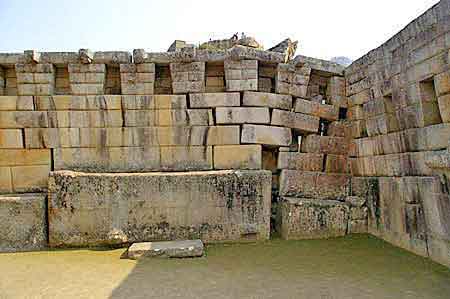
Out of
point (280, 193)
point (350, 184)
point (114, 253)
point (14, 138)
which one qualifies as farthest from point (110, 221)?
point (350, 184)

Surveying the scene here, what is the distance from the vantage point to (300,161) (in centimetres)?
754

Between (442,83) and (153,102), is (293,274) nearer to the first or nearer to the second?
(442,83)

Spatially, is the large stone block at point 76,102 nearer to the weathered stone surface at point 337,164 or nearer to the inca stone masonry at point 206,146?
the inca stone masonry at point 206,146

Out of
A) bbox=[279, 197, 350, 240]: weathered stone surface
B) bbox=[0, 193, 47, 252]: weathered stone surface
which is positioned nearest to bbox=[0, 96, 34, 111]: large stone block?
bbox=[0, 193, 47, 252]: weathered stone surface

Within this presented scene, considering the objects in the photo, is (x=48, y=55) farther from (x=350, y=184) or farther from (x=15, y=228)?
(x=350, y=184)

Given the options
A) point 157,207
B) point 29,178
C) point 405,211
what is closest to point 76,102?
point 29,178

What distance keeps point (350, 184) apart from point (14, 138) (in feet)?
22.4

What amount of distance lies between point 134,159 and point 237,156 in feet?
6.70

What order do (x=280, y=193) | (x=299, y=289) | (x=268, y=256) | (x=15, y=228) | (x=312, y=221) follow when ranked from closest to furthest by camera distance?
1. (x=299, y=289)
2. (x=268, y=256)
3. (x=15, y=228)
4. (x=312, y=221)
5. (x=280, y=193)

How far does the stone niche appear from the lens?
21.2 feet

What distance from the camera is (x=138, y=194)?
6602 millimetres

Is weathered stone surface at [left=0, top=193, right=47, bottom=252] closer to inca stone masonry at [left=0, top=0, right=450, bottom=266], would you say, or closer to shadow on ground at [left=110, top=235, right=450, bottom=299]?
inca stone masonry at [left=0, top=0, right=450, bottom=266]

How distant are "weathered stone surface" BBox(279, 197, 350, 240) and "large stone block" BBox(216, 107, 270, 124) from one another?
1728mm

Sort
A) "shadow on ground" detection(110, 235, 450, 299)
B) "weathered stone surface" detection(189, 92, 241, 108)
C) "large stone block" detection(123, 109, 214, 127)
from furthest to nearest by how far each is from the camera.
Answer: "weathered stone surface" detection(189, 92, 241, 108), "large stone block" detection(123, 109, 214, 127), "shadow on ground" detection(110, 235, 450, 299)
